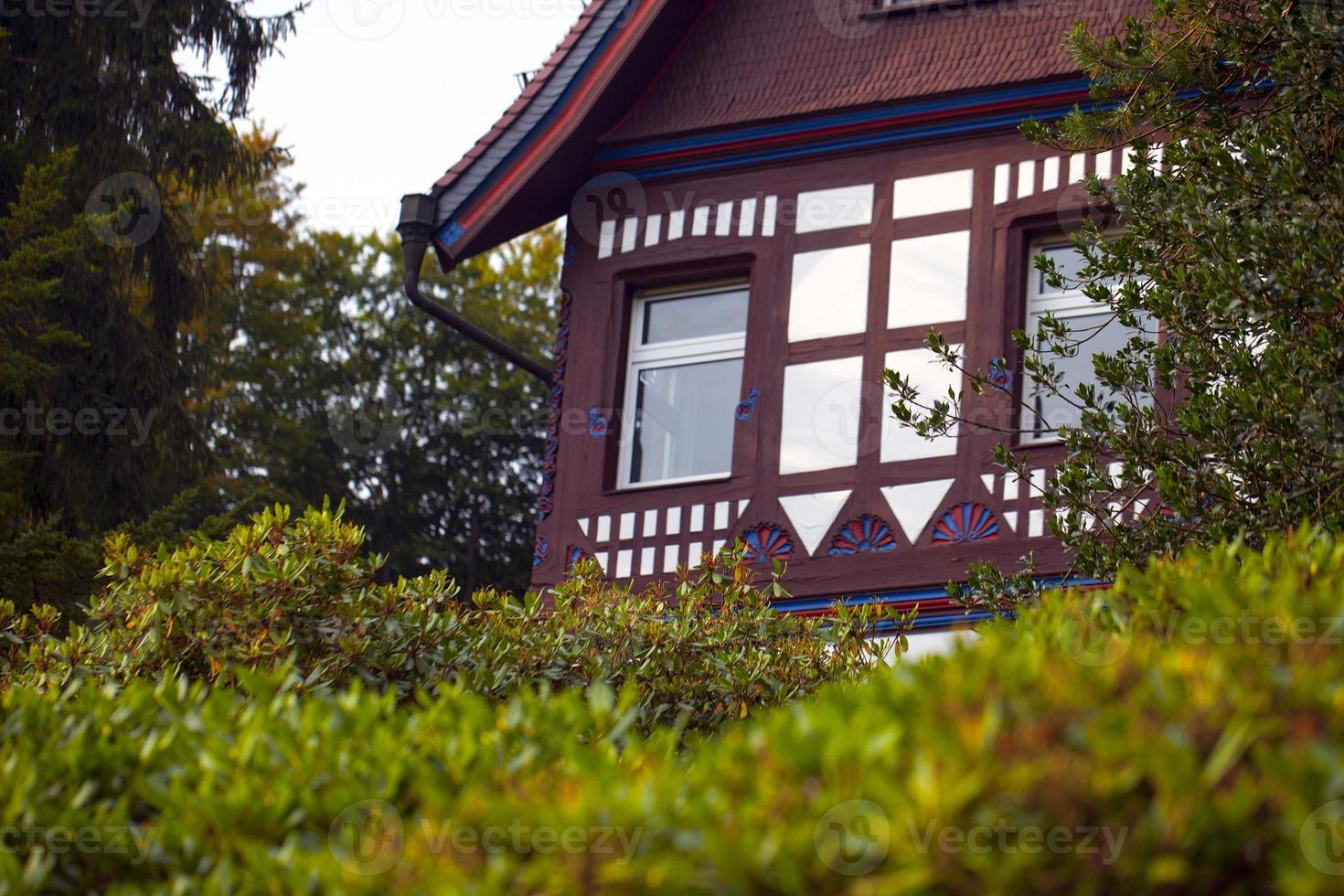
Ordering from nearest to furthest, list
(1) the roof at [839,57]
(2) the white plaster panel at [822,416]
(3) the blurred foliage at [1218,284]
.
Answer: (3) the blurred foliage at [1218,284] → (2) the white plaster panel at [822,416] → (1) the roof at [839,57]

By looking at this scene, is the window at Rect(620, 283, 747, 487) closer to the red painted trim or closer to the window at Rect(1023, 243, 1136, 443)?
the red painted trim

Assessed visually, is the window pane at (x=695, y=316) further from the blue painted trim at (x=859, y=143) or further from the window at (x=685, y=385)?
the blue painted trim at (x=859, y=143)

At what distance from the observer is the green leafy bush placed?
7.07 m

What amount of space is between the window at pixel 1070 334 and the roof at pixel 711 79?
123 cm

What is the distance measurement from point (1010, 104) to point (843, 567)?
3.45 m

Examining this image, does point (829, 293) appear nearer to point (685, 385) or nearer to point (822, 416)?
point (822, 416)

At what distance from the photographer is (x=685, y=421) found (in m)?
12.8

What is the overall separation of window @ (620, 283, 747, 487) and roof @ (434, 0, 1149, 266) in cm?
110

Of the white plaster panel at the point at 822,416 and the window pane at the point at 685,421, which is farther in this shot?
the window pane at the point at 685,421

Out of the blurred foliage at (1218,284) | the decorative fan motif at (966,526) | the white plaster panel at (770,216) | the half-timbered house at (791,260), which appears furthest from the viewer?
the white plaster panel at (770,216)

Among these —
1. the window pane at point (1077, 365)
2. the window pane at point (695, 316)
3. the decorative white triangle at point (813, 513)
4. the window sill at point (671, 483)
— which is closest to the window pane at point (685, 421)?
the window sill at point (671, 483)

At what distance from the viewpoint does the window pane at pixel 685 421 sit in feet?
41.5

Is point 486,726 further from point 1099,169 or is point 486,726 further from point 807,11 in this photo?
point 807,11

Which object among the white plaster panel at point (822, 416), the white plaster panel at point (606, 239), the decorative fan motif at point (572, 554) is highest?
the white plaster panel at point (606, 239)
